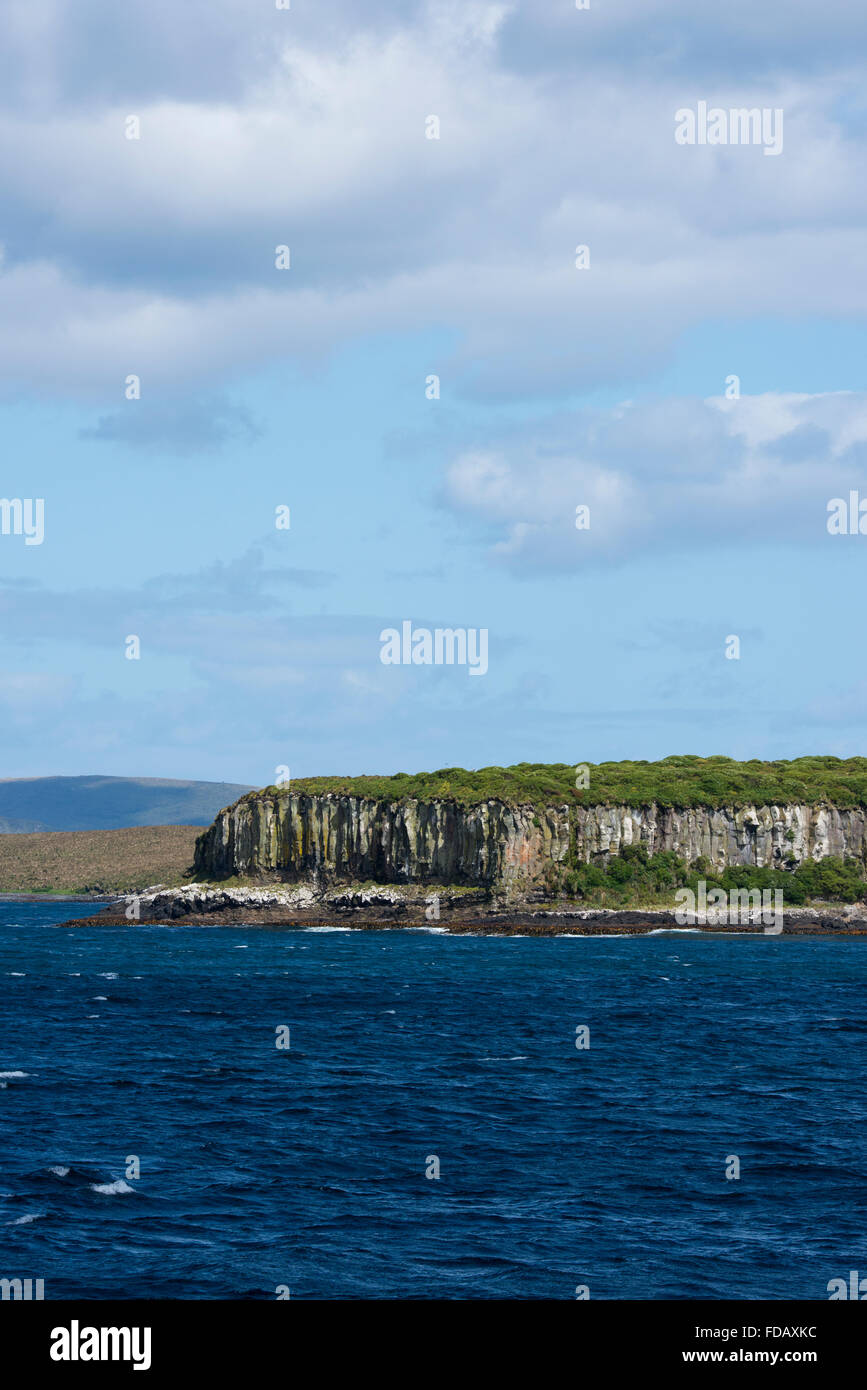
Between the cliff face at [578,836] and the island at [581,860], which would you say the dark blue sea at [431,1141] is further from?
the cliff face at [578,836]

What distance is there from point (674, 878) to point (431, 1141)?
472 ft

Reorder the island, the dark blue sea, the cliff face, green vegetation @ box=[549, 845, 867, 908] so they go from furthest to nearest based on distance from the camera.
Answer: the cliff face < green vegetation @ box=[549, 845, 867, 908] < the island < the dark blue sea

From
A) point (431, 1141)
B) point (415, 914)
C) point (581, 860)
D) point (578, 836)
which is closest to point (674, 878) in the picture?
point (581, 860)

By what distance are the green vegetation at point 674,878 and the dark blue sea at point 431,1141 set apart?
86.2 meters

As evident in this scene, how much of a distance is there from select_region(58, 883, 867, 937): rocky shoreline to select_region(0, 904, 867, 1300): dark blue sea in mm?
76028

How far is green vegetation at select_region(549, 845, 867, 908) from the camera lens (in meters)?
181

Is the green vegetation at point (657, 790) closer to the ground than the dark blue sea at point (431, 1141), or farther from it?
farther from it

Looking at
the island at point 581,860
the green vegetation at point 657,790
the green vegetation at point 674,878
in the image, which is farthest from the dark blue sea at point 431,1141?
the green vegetation at point 657,790

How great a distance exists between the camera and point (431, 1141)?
4428cm

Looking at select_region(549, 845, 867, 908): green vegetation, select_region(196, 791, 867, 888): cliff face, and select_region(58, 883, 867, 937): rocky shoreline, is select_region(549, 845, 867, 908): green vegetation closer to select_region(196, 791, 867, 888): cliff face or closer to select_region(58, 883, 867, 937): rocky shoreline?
select_region(196, 791, 867, 888): cliff face

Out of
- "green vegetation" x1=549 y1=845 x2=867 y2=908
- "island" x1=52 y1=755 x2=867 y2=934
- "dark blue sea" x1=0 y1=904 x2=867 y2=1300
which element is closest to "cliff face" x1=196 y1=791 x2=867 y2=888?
"island" x1=52 y1=755 x2=867 y2=934

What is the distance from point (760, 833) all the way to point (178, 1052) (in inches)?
5246

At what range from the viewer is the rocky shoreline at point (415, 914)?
170375 millimetres

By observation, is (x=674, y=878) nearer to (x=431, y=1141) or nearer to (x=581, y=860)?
(x=581, y=860)
